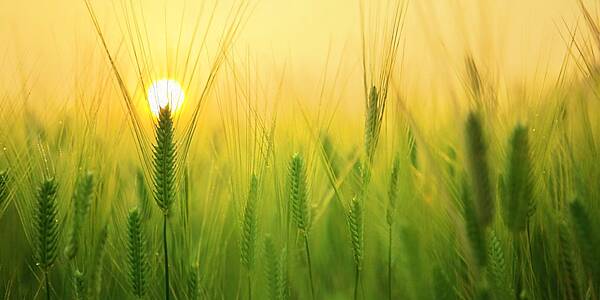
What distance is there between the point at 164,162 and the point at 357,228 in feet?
0.93

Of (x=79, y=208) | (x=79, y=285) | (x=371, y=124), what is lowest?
(x=79, y=285)

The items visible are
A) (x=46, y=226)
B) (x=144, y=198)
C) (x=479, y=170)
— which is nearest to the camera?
(x=479, y=170)

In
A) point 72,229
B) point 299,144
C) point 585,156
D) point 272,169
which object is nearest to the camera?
point 72,229

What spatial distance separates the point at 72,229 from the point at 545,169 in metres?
0.71

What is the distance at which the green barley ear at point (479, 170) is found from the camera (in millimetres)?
729

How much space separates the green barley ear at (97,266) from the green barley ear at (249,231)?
0.20 metres

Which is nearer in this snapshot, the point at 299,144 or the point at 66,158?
the point at 66,158

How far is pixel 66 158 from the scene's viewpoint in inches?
40.9

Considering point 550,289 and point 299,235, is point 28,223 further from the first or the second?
point 550,289

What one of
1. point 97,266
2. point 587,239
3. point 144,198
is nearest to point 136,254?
point 97,266

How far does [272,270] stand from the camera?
914 mm

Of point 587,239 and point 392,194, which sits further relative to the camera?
point 392,194

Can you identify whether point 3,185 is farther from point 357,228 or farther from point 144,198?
point 357,228

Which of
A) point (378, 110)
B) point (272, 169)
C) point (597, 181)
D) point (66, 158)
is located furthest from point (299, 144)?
point (597, 181)
